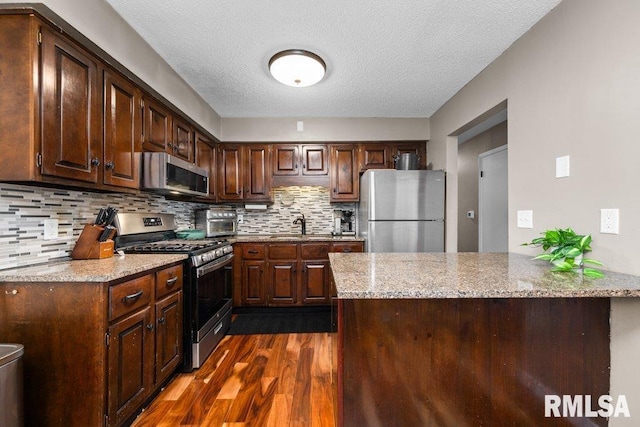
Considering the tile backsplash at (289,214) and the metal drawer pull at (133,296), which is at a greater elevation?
the tile backsplash at (289,214)

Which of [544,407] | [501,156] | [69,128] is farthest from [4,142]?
[501,156]

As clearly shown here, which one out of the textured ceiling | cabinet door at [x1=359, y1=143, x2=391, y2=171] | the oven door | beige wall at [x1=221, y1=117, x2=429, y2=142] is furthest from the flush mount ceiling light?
the oven door

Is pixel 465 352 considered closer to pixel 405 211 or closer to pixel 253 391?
pixel 253 391

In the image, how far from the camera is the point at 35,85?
1.29 m

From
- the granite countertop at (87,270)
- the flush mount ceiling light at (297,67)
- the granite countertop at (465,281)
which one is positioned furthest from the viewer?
the flush mount ceiling light at (297,67)

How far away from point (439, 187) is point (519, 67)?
4.34ft

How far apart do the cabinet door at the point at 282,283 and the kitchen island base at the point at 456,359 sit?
2.26 m

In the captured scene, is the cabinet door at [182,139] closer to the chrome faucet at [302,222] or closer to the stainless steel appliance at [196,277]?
the stainless steel appliance at [196,277]

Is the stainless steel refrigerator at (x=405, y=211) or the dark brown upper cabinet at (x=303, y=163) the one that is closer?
the stainless steel refrigerator at (x=405, y=211)

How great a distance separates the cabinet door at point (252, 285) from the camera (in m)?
3.26

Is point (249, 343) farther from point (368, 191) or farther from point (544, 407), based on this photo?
point (544, 407)

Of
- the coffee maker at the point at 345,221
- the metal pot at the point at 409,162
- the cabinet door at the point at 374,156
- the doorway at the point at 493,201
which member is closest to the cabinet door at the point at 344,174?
the cabinet door at the point at 374,156

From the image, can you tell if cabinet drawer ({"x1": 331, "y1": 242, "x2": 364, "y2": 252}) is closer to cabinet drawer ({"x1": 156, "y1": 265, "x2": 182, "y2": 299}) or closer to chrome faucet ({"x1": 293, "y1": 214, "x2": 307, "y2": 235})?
chrome faucet ({"x1": 293, "y1": 214, "x2": 307, "y2": 235})

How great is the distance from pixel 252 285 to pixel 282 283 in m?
0.35
